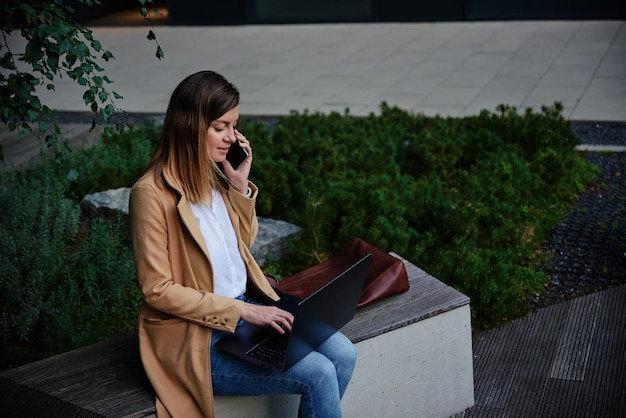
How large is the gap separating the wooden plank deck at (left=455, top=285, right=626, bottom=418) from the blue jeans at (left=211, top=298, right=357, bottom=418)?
106 cm

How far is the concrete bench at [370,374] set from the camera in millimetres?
3371

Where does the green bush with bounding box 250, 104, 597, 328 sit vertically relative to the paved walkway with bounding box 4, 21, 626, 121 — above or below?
above

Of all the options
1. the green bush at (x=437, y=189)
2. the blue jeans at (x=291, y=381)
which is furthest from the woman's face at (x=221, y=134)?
the green bush at (x=437, y=189)

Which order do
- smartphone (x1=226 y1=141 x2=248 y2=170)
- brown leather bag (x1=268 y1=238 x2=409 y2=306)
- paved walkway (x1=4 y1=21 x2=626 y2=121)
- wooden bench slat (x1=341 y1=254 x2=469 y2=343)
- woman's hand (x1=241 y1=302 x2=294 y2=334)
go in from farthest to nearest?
1. paved walkway (x1=4 y1=21 x2=626 y2=121)
2. brown leather bag (x1=268 y1=238 x2=409 y2=306)
3. wooden bench slat (x1=341 y1=254 x2=469 y2=343)
4. smartphone (x1=226 y1=141 x2=248 y2=170)
5. woman's hand (x1=241 y1=302 x2=294 y2=334)

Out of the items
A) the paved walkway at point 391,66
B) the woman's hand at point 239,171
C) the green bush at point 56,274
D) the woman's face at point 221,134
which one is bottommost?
the paved walkway at point 391,66

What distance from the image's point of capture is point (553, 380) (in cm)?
436

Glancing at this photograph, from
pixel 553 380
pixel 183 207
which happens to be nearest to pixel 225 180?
pixel 183 207

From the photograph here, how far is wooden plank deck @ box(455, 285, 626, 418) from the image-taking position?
13.6ft

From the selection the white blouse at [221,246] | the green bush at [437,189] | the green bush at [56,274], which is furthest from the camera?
the green bush at [437,189]

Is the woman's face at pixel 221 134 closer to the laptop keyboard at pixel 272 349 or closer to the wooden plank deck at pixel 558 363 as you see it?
the laptop keyboard at pixel 272 349

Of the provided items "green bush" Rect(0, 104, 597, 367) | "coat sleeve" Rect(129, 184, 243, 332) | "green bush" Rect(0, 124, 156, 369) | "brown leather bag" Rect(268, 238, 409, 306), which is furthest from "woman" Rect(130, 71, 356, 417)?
"green bush" Rect(0, 124, 156, 369)

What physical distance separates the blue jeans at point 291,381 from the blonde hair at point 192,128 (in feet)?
1.97

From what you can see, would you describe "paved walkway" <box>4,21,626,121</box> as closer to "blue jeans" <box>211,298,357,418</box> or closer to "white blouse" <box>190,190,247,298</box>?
"white blouse" <box>190,190,247,298</box>

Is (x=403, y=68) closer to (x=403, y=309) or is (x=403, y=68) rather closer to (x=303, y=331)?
(x=403, y=309)
